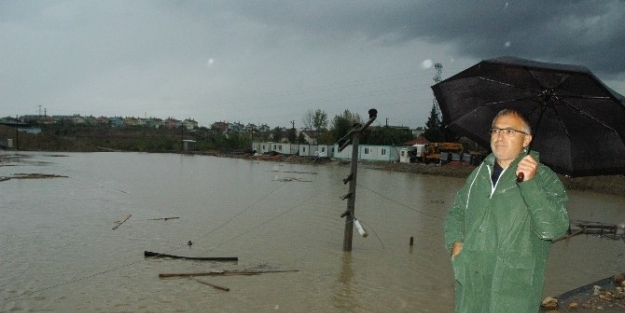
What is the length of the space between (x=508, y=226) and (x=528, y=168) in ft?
1.10

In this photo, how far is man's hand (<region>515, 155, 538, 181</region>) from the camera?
7.16ft

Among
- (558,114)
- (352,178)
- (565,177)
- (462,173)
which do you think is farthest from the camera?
(462,173)

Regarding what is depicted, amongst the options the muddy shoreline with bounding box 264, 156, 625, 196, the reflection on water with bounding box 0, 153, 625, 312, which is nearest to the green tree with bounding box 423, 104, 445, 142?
the muddy shoreline with bounding box 264, 156, 625, 196

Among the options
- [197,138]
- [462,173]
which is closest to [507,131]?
[462,173]

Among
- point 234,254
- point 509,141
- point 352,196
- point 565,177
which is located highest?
point 509,141

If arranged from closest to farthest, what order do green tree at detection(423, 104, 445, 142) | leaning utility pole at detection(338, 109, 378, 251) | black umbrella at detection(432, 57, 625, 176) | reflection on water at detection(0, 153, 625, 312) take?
black umbrella at detection(432, 57, 625, 176) → reflection on water at detection(0, 153, 625, 312) → leaning utility pole at detection(338, 109, 378, 251) → green tree at detection(423, 104, 445, 142)

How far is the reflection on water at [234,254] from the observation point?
8.11 m

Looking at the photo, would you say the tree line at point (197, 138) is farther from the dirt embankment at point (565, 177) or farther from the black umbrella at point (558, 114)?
the black umbrella at point (558, 114)

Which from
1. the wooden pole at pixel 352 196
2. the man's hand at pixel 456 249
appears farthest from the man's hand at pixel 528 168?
the wooden pole at pixel 352 196

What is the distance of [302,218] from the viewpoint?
1725 centimetres

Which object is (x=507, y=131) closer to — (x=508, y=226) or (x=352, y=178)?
(x=508, y=226)

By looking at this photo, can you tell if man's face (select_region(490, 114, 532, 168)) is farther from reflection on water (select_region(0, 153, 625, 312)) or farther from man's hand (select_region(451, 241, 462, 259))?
reflection on water (select_region(0, 153, 625, 312))

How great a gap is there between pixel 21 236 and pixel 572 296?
13470 mm

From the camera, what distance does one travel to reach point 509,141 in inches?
97.0
